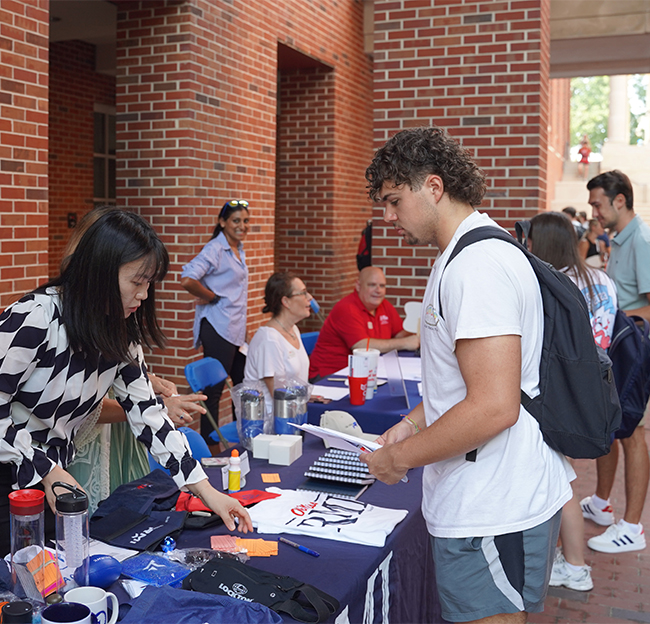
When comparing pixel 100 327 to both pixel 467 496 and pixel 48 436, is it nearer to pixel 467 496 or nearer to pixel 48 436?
pixel 48 436

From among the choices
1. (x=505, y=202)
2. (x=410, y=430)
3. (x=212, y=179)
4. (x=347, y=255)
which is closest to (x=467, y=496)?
(x=410, y=430)

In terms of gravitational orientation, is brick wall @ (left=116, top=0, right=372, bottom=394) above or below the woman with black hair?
above

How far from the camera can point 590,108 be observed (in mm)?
49500

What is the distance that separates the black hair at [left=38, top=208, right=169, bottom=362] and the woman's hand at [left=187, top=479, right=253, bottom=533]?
0.48 metres

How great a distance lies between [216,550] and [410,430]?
0.64m

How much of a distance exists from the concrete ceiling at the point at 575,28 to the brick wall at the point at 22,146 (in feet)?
10.7

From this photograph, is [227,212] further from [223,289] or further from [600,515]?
[600,515]

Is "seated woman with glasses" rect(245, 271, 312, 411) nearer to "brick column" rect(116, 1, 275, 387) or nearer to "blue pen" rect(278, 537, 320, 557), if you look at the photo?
"brick column" rect(116, 1, 275, 387)

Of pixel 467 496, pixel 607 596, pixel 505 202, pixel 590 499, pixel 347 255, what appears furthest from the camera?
pixel 347 255

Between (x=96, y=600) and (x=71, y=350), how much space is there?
786mm

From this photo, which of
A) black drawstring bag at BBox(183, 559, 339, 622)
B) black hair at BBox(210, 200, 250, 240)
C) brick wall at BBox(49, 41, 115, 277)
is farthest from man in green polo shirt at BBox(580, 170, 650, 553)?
brick wall at BBox(49, 41, 115, 277)

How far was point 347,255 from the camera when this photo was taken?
9320 millimetres

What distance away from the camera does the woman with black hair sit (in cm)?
193

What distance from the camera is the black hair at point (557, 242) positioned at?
3.58 m
